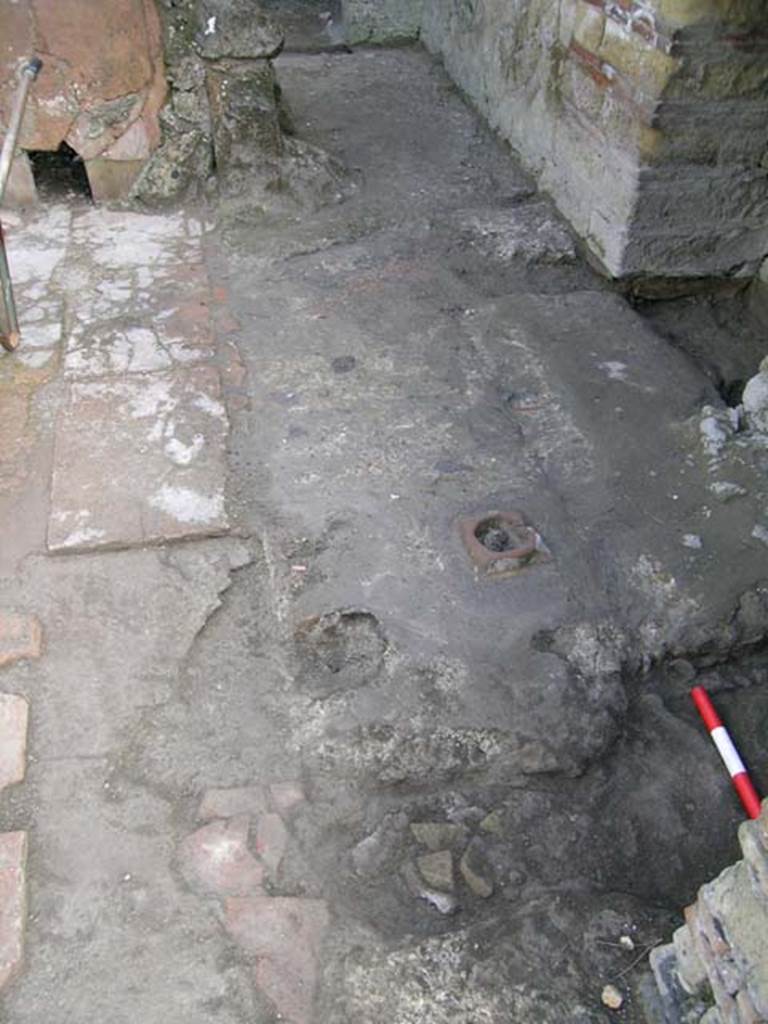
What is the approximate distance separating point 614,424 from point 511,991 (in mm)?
2067

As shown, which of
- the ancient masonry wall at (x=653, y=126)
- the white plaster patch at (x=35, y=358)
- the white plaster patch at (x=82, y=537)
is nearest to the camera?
the white plaster patch at (x=82, y=537)

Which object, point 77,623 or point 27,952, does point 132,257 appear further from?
point 27,952

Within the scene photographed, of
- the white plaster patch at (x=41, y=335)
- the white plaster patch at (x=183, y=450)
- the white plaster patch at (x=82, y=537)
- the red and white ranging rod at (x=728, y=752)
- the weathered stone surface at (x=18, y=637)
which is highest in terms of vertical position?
the white plaster patch at (x=41, y=335)

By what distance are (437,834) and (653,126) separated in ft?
9.99

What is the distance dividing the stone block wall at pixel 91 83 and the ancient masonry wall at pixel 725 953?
4.59 metres

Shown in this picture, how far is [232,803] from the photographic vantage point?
2.30 m

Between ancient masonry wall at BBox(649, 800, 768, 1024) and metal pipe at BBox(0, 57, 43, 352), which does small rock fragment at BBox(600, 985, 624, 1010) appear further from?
metal pipe at BBox(0, 57, 43, 352)

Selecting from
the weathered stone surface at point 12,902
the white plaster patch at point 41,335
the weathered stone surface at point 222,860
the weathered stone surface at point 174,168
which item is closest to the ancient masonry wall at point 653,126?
the weathered stone surface at point 174,168

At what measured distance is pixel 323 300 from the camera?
4137 mm

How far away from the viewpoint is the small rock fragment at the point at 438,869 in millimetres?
2158

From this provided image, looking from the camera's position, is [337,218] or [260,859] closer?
[260,859]

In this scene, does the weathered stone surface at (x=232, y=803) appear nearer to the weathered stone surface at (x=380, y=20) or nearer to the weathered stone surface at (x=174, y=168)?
the weathered stone surface at (x=174, y=168)

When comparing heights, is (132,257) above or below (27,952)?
above

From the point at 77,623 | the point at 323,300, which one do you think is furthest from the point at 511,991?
the point at 323,300
